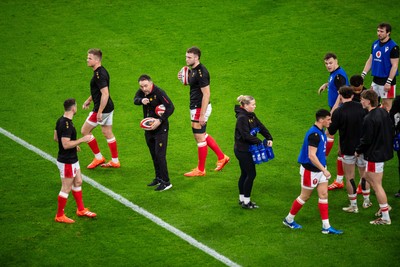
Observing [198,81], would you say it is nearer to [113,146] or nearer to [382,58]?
[113,146]

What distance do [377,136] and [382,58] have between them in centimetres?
371

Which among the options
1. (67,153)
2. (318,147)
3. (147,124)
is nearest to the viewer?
(318,147)

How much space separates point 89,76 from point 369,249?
9.87 meters

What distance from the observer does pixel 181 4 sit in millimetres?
21422

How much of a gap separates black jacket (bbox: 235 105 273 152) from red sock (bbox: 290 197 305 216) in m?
1.17

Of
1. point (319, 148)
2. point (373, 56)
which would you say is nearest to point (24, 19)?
point (373, 56)

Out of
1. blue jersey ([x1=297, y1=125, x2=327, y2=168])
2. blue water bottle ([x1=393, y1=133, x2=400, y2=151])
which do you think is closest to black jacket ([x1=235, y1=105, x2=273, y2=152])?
blue jersey ([x1=297, y1=125, x2=327, y2=168])

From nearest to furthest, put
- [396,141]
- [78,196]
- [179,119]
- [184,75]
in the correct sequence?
[78,196] < [396,141] < [184,75] < [179,119]

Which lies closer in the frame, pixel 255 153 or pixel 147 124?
pixel 255 153

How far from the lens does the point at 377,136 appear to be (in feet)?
33.2

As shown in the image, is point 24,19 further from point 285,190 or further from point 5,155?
point 285,190

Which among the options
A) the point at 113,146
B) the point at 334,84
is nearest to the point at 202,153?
the point at 113,146

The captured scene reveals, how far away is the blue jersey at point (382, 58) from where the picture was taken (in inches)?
523

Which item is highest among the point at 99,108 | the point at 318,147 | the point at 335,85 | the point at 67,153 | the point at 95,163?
the point at 335,85
